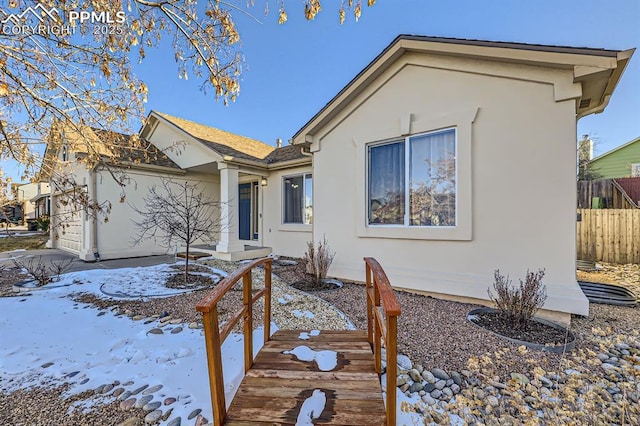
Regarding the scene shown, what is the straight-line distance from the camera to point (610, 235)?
26.0ft

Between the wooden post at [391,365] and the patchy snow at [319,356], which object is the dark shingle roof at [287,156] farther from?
the wooden post at [391,365]

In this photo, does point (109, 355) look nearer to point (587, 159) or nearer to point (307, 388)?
point (307, 388)

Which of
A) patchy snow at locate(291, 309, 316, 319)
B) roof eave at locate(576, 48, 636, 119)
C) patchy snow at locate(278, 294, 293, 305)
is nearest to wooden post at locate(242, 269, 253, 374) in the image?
patchy snow at locate(291, 309, 316, 319)

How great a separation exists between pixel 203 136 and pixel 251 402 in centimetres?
986

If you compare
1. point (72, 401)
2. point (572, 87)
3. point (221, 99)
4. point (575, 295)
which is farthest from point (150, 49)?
point (575, 295)

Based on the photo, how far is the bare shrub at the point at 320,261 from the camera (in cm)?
586

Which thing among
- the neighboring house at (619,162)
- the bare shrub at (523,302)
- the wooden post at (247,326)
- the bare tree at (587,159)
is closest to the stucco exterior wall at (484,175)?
the bare shrub at (523,302)

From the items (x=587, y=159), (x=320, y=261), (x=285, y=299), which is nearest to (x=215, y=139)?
(x=320, y=261)

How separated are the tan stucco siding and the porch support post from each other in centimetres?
139

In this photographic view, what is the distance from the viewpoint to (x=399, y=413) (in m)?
2.14

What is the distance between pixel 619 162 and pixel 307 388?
68.9ft

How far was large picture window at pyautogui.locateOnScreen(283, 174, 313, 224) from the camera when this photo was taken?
8812 millimetres

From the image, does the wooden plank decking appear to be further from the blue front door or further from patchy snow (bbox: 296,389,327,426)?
the blue front door

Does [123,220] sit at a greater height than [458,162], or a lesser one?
lesser
